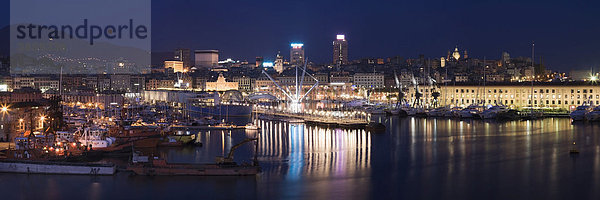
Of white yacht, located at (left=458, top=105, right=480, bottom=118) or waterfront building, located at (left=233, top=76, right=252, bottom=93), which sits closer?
white yacht, located at (left=458, top=105, right=480, bottom=118)

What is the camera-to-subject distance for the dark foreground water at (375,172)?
1031 cm

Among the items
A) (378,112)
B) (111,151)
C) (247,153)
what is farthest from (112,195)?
(378,112)

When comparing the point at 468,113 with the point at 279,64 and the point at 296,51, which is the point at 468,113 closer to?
the point at 279,64

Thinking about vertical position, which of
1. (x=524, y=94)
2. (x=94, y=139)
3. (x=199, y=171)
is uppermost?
(x=524, y=94)

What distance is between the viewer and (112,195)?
10141mm

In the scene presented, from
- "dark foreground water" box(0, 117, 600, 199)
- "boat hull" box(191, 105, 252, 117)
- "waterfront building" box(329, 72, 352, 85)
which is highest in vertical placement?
"waterfront building" box(329, 72, 352, 85)

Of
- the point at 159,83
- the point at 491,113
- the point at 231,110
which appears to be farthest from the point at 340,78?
the point at 491,113

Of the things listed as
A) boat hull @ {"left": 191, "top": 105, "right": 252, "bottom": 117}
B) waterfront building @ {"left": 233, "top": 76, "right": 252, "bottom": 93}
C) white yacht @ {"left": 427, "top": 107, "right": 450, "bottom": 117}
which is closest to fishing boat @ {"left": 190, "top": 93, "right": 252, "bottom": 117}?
boat hull @ {"left": 191, "top": 105, "right": 252, "bottom": 117}

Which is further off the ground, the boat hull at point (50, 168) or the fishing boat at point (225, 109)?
the fishing boat at point (225, 109)

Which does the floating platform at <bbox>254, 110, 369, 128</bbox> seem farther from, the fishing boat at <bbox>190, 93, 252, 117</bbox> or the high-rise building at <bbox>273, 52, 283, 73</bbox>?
the high-rise building at <bbox>273, 52, 283, 73</bbox>

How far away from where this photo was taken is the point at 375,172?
1228cm

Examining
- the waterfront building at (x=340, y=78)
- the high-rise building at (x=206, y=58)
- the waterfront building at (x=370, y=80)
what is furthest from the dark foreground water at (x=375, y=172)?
the high-rise building at (x=206, y=58)

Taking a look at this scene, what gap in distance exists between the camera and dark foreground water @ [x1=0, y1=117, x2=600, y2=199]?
10.3m

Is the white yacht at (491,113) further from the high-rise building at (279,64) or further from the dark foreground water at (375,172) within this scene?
the high-rise building at (279,64)
